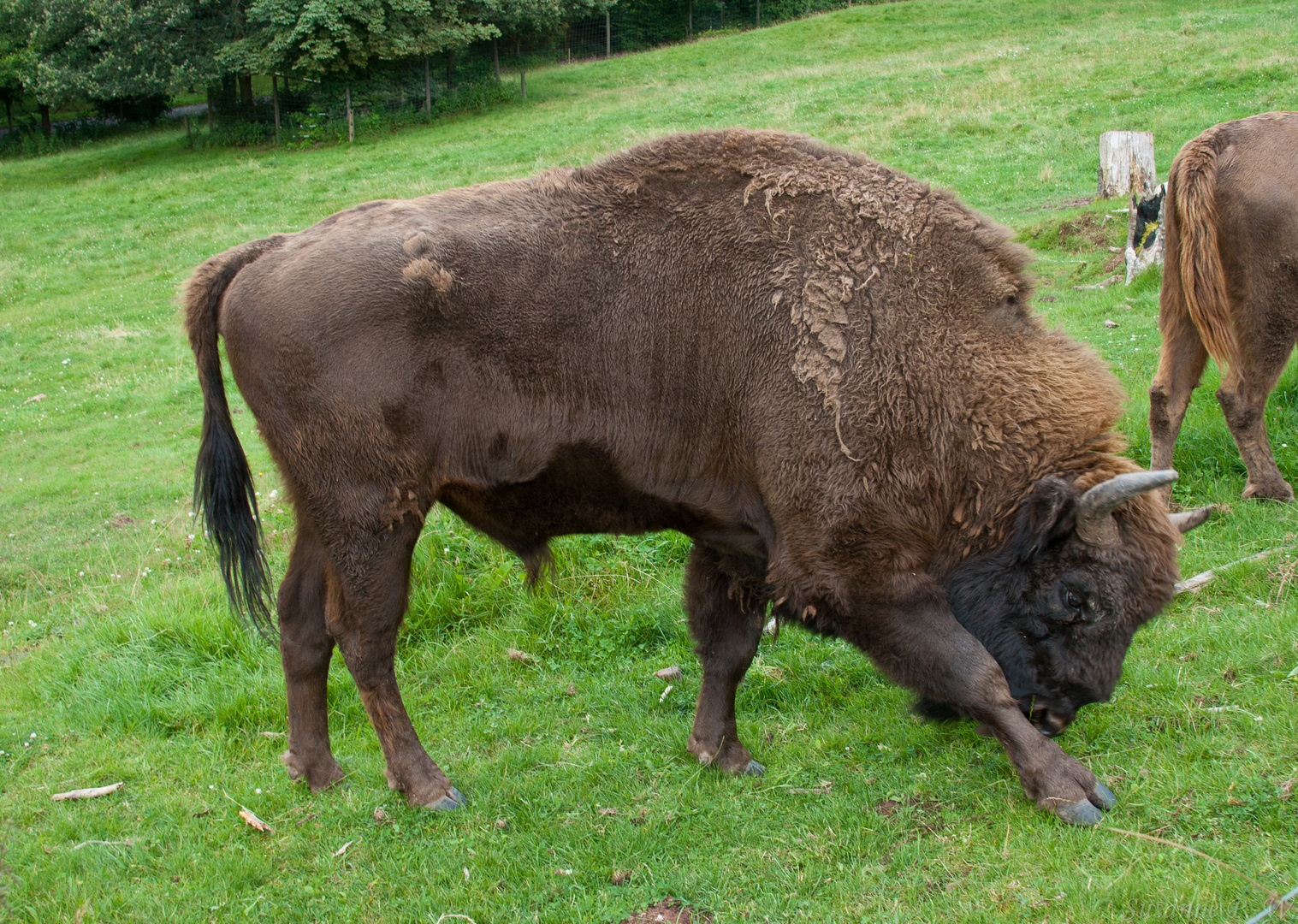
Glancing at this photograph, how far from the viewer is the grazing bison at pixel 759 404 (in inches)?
136

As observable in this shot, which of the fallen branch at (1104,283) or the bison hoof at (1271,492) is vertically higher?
the fallen branch at (1104,283)

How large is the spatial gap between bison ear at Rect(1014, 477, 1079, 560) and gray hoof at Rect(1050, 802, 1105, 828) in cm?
86

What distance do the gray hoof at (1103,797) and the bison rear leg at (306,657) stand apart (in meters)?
3.03

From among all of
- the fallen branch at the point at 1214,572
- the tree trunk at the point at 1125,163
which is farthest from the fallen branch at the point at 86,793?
the tree trunk at the point at 1125,163

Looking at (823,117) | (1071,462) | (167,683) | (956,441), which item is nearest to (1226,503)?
(1071,462)

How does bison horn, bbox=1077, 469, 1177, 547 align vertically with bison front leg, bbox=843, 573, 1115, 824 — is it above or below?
above

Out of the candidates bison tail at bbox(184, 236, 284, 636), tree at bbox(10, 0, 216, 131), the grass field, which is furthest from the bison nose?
tree at bbox(10, 0, 216, 131)

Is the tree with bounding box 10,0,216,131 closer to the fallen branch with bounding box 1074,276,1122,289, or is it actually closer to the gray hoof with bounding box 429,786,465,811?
the fallen branch with bounding box 1074,276,1122,289

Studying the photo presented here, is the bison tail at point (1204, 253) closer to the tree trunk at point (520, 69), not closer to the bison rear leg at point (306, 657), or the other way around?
the bison rear leg at point (306, 657)

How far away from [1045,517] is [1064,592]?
0.98 ft

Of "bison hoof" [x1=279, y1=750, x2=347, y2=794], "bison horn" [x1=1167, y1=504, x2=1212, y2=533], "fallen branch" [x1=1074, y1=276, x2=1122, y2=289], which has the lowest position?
"bison hoof" [x1=279, y1=750, x2=347, y2=794]

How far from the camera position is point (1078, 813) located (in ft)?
10.9

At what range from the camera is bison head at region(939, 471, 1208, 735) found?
3.49 meters

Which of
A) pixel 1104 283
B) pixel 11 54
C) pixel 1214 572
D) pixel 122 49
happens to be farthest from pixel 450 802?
pixel 11 54
